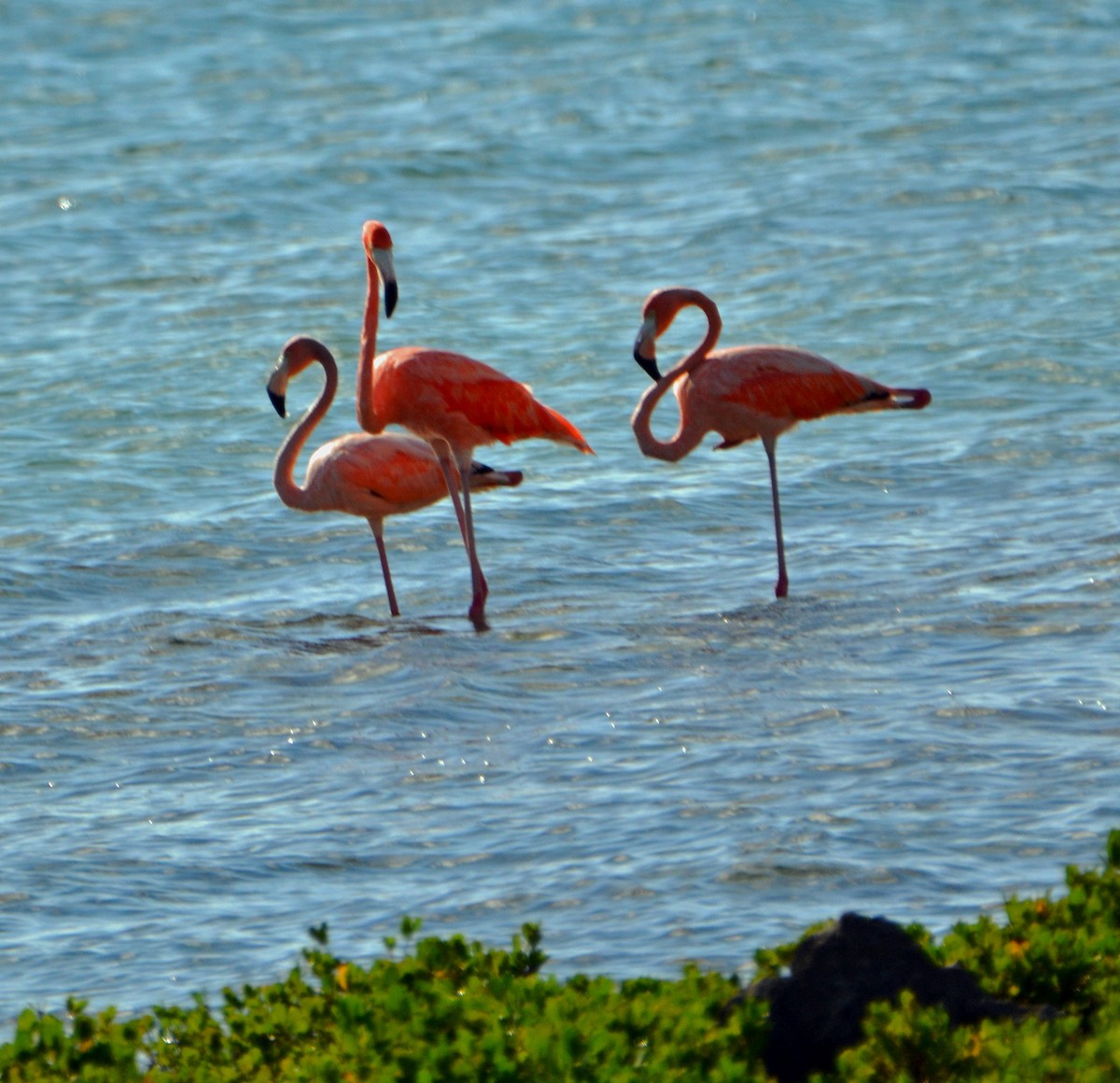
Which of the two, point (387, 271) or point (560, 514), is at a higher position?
point (387, 271)

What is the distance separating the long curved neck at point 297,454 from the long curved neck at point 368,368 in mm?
349

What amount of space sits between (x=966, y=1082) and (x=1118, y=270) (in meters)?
12.4

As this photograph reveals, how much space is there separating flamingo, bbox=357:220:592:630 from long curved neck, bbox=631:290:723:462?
49 centimetres

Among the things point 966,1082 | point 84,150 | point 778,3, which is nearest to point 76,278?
point 84,150

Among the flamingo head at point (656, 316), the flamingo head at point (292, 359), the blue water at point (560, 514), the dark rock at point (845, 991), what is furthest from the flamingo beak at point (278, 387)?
the dark rock at point (845, 991)

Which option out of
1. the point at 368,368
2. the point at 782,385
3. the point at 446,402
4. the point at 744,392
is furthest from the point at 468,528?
the point at 782,385

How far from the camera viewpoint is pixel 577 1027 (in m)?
3.77

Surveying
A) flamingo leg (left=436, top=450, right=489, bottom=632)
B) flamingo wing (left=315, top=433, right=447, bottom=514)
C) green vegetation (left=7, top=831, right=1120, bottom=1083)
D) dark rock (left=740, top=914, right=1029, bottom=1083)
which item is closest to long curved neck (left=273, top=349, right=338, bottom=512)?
flamingo wing (left=315, top=433, right=447, bottom=514)

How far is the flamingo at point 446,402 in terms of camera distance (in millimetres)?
9141

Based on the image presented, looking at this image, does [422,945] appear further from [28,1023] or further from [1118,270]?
[1118,270]

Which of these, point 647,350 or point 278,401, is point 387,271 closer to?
point 278,401

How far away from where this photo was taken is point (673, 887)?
5531mm

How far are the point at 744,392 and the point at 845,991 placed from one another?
227 inches

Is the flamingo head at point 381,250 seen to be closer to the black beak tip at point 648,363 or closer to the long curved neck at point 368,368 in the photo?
the long curved neck at point 368,368
